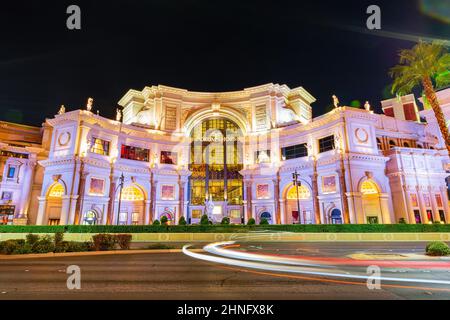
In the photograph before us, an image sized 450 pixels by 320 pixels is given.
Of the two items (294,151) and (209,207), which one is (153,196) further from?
(294,151)

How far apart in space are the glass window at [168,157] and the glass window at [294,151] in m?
20.7

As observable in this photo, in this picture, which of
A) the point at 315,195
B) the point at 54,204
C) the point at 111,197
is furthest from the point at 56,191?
the point at 315,195

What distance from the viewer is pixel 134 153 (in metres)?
47.9

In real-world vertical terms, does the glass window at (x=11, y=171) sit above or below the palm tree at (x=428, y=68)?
below

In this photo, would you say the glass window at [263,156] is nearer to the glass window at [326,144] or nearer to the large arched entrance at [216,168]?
the large arched entrance at [216,168]

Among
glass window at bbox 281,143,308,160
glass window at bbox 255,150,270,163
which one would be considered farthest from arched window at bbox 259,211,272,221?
glass window at bbox 281,143,308,160

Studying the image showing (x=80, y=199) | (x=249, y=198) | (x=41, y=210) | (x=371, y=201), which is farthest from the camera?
(x=249, y=198)

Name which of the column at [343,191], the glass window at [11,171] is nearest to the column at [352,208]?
the column at [343,191]

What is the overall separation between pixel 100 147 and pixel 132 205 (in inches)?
449

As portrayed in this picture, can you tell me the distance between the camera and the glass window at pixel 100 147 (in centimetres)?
4264

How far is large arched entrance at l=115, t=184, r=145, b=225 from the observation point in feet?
150

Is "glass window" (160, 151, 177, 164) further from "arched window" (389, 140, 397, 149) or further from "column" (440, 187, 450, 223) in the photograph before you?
"column" (440, 187, 450, 223)
